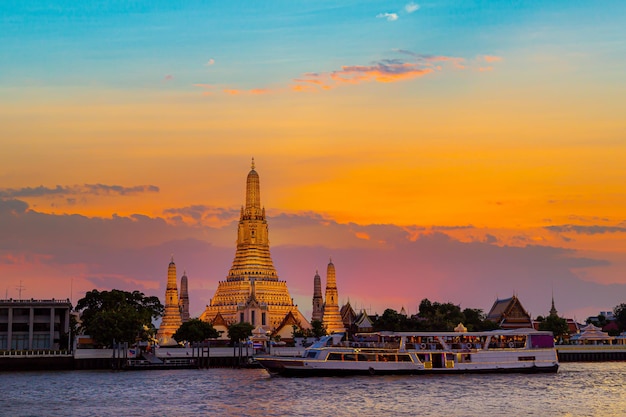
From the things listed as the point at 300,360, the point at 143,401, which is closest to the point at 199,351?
the point at 300,360

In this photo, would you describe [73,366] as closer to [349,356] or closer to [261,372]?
[261,372]

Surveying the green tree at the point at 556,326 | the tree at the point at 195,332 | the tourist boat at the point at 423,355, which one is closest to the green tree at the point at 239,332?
the tree at the point at 195,332

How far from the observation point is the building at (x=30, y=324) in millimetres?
146125

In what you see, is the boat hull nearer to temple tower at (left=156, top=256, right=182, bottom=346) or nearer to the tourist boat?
the tourist boat

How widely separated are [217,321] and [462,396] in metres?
112

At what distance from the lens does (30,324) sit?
14675cm

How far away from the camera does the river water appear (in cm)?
7894

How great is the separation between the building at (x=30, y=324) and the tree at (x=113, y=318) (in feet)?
17.3

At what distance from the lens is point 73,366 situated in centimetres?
13475

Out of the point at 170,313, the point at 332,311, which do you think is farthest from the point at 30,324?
the point at 332,311

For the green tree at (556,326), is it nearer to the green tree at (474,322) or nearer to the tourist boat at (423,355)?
the green tree at (474,322)

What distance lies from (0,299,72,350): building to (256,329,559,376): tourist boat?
45.0m

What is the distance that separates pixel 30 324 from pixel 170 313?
4484 centimetres

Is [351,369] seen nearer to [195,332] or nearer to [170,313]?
[195,332]
